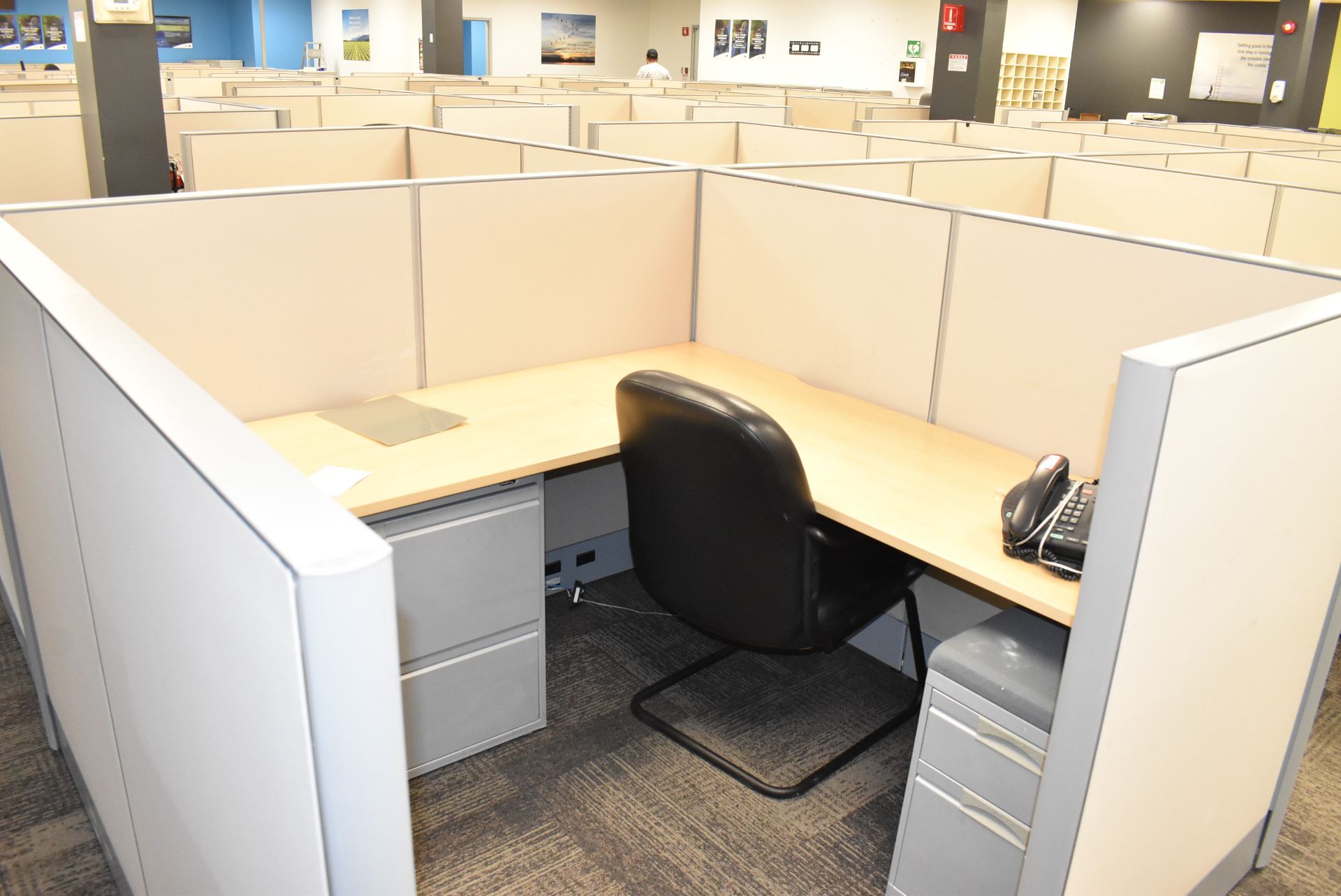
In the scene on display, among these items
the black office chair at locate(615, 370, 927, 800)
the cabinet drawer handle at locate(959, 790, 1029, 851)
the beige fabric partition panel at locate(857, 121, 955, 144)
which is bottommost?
the cabinet drawer handle at locate(959, 790, 1029, 851)

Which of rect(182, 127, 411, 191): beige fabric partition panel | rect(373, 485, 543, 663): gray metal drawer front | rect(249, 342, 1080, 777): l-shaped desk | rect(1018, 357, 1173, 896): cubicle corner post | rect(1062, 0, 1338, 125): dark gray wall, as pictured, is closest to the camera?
rect(1018, 357, 1173, 896): cubicle corner post

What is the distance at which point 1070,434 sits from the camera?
1895mm

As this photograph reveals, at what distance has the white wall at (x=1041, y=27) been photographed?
42.3ft

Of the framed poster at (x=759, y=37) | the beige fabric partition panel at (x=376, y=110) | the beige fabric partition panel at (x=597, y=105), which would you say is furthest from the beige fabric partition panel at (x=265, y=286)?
the framed poster at (x=759, y=37)

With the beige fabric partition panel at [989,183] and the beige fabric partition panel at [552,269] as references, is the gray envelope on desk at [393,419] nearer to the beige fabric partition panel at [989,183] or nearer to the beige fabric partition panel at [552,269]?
the beige fabric partition panel at [552,269]

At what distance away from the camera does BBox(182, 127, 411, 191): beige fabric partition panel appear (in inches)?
134

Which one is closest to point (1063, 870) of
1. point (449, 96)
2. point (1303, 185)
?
point (1303, 185)

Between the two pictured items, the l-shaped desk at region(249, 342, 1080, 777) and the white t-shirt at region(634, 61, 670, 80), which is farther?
the white t-shirt at region(634, 61, 670, 80)

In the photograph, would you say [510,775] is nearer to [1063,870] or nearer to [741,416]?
[741,416]

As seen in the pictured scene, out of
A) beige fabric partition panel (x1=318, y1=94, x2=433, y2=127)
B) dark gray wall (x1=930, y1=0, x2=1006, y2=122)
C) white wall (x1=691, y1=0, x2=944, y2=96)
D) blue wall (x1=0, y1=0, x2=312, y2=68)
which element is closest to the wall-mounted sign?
blue wall (x1=0, y1=0, x2=312, y2=68)

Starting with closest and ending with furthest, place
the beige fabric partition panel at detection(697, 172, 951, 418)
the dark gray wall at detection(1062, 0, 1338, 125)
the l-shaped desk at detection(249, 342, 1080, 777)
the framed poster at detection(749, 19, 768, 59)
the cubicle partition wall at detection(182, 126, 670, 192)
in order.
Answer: the l-shaped desk at detection(249, 342, 1080, 777), the beige fabric partition panel at detection(697, 172, 951, 418), the cubicle partition wall at detection(182, 126, 670, 192), the dark gray wall at detection(1062, 0, 1338, 125), the framed poster at detection(749, 19, 768, 59)

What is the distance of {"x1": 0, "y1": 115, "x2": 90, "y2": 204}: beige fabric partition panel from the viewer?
11.6ft

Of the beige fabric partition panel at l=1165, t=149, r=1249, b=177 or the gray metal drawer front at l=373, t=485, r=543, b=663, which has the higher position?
the beige fabric partition panel at l=1165, t=149, r=1249, b=177

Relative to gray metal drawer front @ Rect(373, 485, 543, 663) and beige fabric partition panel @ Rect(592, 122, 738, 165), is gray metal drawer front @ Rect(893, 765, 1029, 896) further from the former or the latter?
beige fabric partition panel @ Rect(592, 122, 738, 165)
